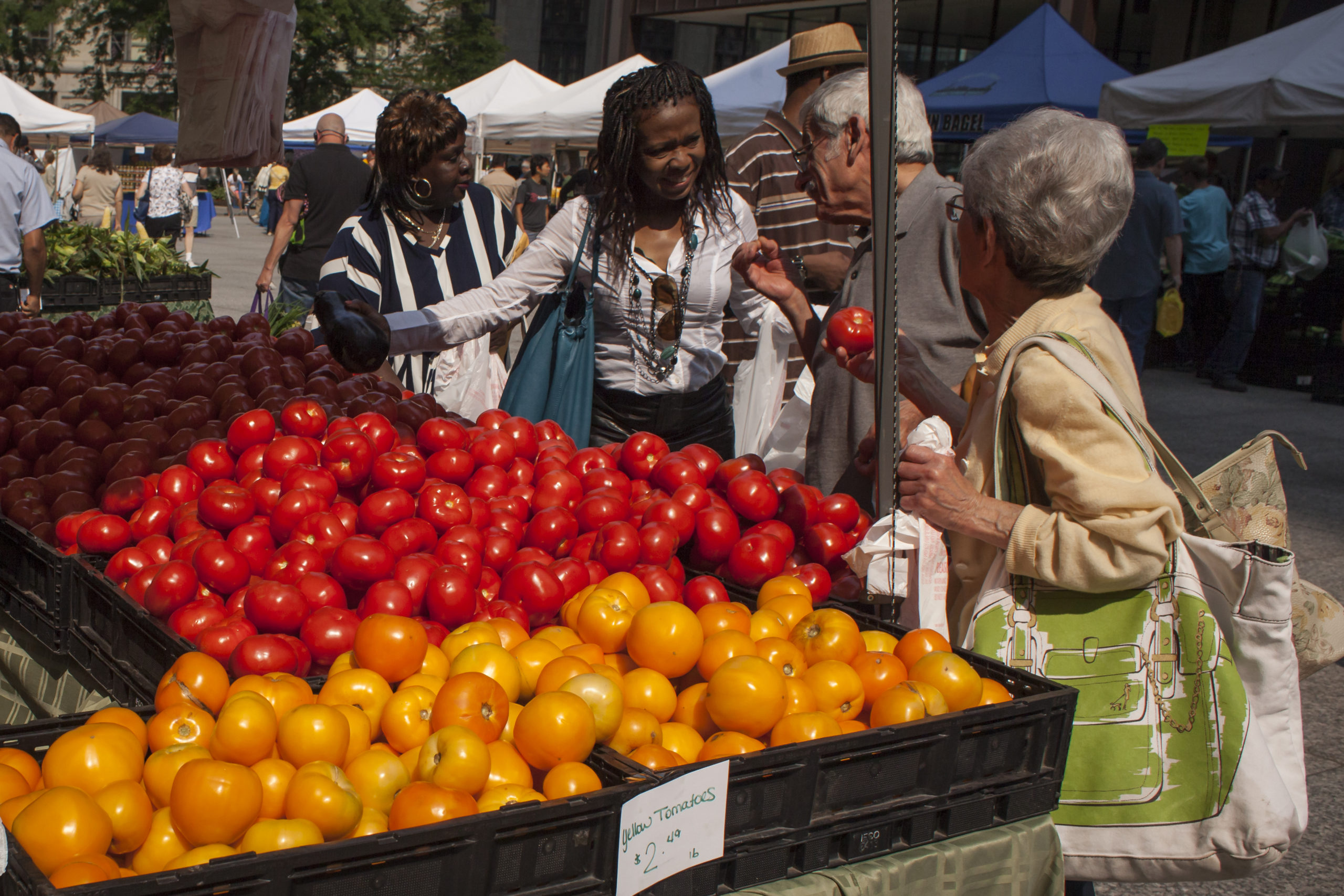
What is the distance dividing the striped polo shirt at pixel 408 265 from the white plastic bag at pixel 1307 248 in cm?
905

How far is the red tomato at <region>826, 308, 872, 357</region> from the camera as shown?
2404 millimetres

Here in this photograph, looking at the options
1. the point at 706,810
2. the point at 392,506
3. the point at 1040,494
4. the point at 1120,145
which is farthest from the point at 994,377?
the point at 392,506

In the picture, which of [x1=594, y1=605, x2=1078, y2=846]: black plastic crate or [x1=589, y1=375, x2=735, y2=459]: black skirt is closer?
[x1=594, y1=605, x2=1078, y2=846]: black plastic crate

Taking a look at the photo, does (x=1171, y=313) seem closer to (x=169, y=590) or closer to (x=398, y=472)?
(x=398, y=472)

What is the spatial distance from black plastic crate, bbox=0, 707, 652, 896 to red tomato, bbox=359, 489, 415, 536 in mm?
852

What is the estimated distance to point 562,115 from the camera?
1302 cm

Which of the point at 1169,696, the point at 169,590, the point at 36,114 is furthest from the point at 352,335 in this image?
the point at 36,114

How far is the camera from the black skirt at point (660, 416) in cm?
341

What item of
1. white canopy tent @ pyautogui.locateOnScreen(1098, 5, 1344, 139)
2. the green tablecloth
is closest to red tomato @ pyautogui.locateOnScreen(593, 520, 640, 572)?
the green tablecloth

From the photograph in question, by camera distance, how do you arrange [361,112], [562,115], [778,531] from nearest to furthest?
[778,531] < [562,115] < [361,112]

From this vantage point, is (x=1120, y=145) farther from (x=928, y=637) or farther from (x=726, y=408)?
(x=726, y=408)

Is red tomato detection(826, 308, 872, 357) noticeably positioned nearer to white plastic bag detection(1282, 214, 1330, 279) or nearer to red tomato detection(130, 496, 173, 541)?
red tomato detection(130, 496, 173, 541)

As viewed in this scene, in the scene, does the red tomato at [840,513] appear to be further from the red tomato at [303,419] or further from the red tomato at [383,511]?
the red tomato at [303,419]

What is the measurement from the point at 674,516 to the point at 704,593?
0.19 m
